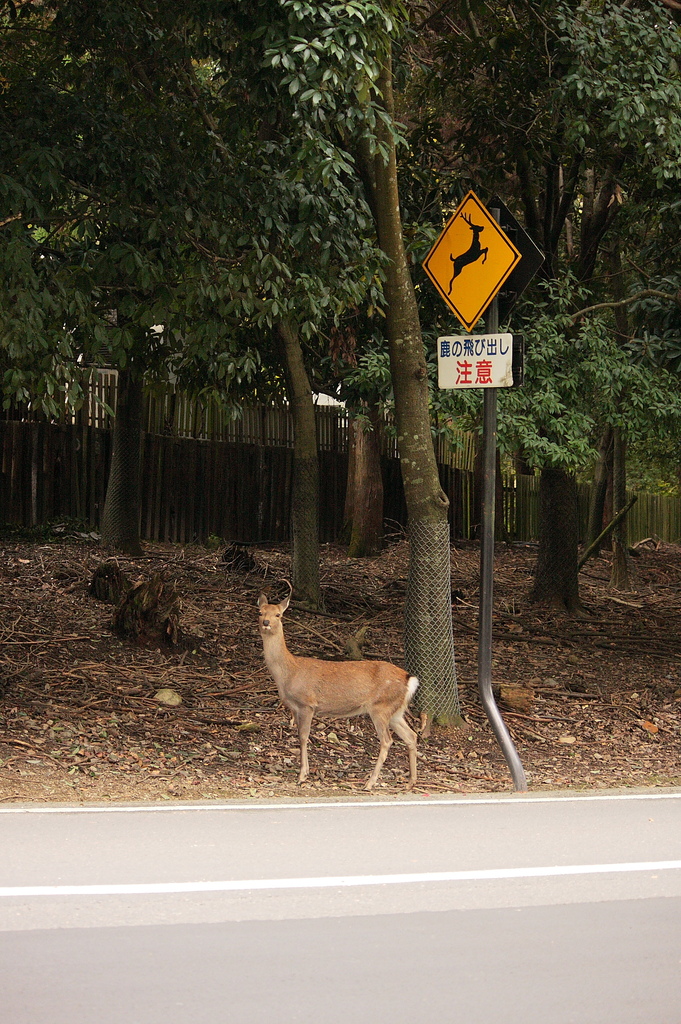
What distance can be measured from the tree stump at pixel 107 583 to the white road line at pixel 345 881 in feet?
28.7

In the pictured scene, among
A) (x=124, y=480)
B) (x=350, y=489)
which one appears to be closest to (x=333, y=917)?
(x=124, y=480)

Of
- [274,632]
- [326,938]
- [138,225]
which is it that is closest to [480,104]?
[138,225]

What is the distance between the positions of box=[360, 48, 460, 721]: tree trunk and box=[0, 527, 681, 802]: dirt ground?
1.81 ft

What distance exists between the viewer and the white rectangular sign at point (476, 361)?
10125 mm

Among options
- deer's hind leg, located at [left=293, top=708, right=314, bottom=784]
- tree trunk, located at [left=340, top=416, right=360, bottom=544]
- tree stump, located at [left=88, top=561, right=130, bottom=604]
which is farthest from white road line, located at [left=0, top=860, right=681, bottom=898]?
tree trunk, located at [left=340, top=416, right=360, bottom=544]

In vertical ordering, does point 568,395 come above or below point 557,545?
above

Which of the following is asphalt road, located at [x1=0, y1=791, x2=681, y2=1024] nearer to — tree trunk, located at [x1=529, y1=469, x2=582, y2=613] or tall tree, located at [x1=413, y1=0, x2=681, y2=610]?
tall tree, located at [x1=413, y1=0, x2=681, y2=610]

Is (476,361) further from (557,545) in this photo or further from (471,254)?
(557,545)

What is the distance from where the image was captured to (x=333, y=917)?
19.3ft

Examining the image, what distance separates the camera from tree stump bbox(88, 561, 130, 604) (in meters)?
15.0

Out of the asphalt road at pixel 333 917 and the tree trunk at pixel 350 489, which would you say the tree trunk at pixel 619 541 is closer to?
the tree trunk at pixel 350 489

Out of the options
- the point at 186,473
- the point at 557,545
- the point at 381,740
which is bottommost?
the point at 381,740

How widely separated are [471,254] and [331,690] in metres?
3.91

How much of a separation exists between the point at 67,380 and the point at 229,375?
57.5 inches
